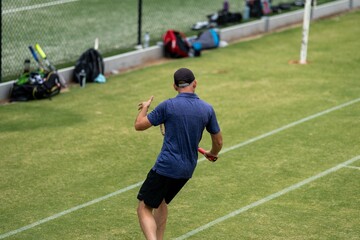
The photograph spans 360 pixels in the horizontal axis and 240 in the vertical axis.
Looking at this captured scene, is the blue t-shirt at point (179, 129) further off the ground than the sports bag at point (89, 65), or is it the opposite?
the blue t-shirt at point (179, 129)

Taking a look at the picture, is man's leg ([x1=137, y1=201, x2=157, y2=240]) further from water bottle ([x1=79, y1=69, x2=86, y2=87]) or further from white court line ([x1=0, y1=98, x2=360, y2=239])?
water bottle ([x1=79, y1=69, x2=86, y2=87])

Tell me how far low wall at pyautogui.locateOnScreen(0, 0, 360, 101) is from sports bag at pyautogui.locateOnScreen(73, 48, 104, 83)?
0.19 m

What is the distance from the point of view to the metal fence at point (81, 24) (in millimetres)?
17639

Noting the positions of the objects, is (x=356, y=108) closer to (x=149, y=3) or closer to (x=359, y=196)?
(x=359, y=196)

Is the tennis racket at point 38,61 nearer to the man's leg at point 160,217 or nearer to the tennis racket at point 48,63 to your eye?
the tennis racket at point 48,63

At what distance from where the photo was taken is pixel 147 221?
26.2 feet

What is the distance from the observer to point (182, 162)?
26.0 ft

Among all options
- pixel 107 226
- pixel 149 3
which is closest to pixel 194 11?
pixel 149 3

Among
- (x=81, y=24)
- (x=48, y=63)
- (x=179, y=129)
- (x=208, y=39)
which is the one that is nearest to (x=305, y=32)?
(x=208, y=39)

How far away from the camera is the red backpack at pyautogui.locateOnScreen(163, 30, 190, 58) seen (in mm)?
18466

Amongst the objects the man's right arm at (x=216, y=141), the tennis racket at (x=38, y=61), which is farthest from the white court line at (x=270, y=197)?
the tennis racket at (x=38, y=61)

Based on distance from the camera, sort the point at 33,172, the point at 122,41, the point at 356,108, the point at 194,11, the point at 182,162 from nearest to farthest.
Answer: the point at 182,162 → the point at 33,172 → the point at 356,108 → the point at 122,41 → the point at 194,11

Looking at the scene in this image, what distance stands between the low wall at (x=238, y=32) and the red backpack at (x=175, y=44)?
23 cm

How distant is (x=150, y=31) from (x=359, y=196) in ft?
35.0
